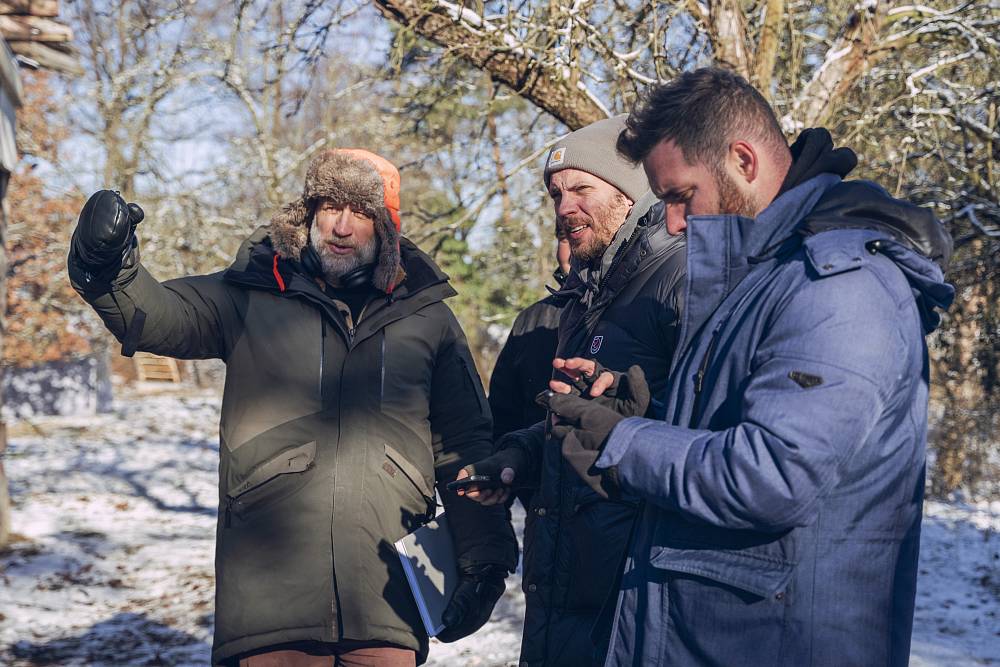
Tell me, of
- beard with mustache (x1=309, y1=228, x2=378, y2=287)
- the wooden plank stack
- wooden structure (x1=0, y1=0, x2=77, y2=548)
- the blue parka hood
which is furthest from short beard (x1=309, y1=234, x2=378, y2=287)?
the wooden plank stack

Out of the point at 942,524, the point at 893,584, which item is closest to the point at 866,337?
the point at 893,584

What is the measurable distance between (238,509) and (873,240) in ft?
6.14

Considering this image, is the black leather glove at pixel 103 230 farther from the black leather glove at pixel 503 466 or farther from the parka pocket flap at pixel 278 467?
the black leather glove at pixel 503 466

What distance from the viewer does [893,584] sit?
1557mm

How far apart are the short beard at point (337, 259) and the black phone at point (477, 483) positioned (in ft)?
2.77

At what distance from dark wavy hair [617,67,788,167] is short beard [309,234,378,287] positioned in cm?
131

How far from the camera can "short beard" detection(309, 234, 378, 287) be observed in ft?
9.45

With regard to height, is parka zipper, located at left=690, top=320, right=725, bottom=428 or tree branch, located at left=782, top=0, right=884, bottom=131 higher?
tree branch, located at left=782, top=0, right=884, bottom=131

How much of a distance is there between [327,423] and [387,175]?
0.88 meters

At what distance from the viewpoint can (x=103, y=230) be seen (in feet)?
7.46

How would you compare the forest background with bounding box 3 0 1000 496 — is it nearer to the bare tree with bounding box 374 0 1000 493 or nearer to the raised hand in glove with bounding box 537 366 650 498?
the bare tree with bounding box 374 0 1000 493

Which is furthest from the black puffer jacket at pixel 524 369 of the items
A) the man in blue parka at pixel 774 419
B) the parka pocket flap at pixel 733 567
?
the parka pocket flap at pixel 733 567

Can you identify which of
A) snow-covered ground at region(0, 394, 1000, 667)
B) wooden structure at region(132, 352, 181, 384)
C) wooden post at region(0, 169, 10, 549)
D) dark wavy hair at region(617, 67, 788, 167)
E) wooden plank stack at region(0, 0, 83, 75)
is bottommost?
wooden structure at region(132, 352, 181, 384)

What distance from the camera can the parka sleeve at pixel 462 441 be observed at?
2.85 metres
